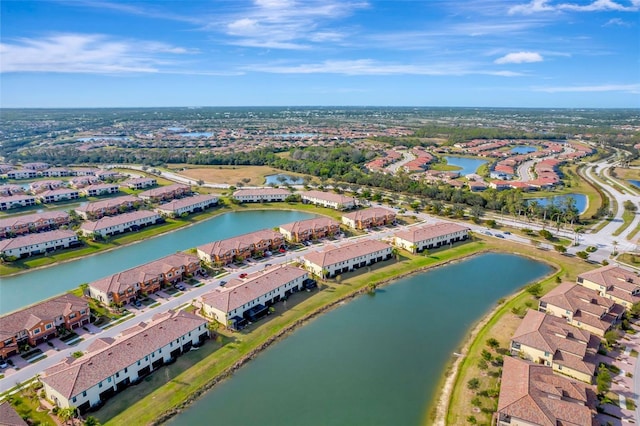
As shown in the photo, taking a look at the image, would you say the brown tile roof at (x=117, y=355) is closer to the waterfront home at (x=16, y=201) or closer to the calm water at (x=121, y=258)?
the calm water at (x=121, y=258)

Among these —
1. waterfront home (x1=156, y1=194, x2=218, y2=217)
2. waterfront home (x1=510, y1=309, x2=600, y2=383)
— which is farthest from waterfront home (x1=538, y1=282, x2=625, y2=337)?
waterfront home (x1=156, y1=194, x2=218, y2=217)

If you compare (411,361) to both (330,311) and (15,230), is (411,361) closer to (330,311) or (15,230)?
(330,311)

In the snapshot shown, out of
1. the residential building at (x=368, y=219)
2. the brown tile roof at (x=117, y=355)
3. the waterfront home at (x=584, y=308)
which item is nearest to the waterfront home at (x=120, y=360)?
the brown tile roof at (x=117, y=355)

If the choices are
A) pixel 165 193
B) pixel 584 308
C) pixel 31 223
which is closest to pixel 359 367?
pixel 584 308

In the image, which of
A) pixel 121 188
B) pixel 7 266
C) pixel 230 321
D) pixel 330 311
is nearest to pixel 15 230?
pixel 7 266

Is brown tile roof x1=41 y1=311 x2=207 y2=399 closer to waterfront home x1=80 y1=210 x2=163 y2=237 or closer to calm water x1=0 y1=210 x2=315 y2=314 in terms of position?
calm water x1=0 y1=210 x2=315 y2=314

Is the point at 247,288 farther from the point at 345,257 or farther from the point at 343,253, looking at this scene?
the point at 343,253
